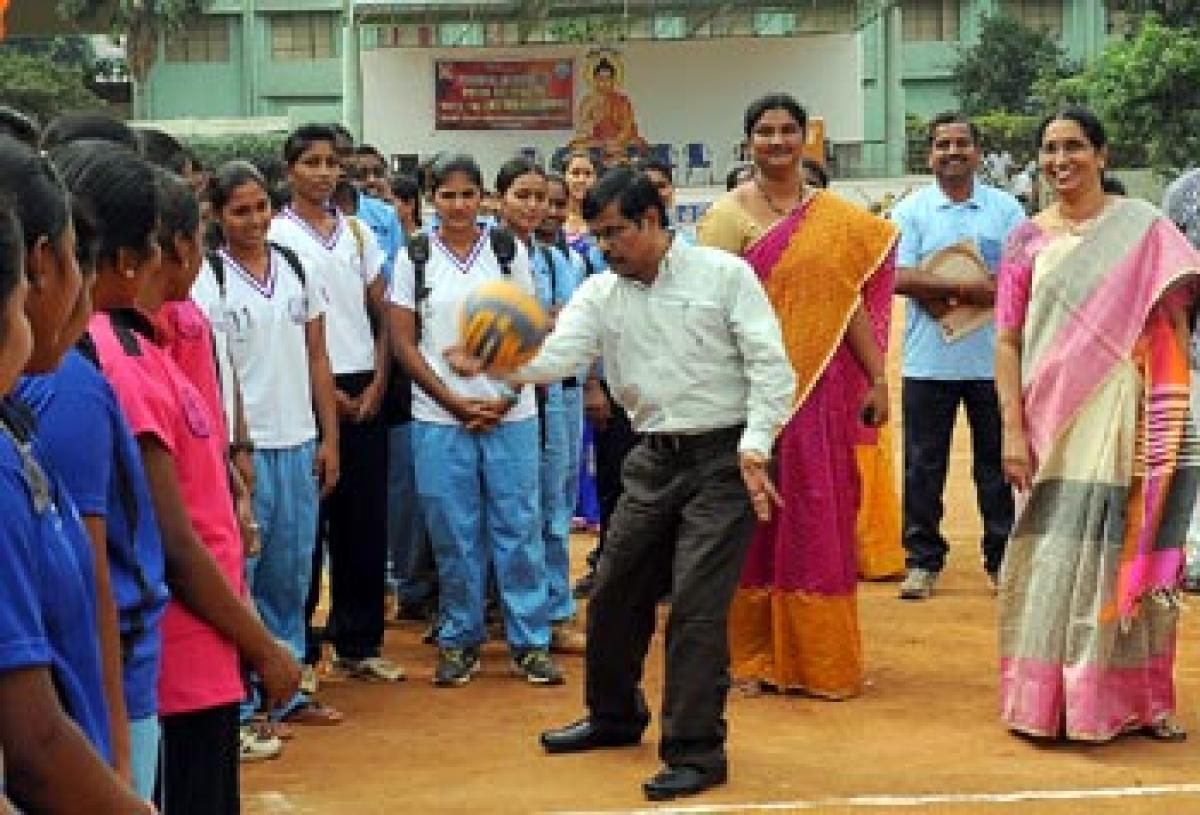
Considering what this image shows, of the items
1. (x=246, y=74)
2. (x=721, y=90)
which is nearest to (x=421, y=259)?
(x=721, y=90)

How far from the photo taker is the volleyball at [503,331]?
5.84 meters

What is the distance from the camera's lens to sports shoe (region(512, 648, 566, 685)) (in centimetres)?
700

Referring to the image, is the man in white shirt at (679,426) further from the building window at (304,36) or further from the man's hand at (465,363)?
the building window at (304,36)

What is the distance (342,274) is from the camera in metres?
6.79

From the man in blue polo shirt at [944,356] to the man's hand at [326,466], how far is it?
9.69 feet

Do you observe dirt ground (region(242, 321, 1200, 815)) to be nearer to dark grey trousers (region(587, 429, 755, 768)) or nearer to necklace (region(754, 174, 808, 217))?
dark grey trousers (region(587, 429, 755, 768))

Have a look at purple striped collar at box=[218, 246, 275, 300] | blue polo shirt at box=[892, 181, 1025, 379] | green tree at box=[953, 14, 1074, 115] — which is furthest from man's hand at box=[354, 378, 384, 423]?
green tree at box=[953, 14, 1074, 115]

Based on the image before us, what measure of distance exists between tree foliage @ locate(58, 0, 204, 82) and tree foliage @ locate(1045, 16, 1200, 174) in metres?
29.4

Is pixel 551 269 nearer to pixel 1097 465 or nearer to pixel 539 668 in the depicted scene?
pixel 539 668

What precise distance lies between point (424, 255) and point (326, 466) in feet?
2.78

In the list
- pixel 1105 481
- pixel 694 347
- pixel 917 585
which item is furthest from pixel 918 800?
pixel 917 585

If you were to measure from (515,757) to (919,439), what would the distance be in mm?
3146

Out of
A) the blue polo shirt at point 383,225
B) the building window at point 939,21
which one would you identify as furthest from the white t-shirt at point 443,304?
the building window at point 939,21

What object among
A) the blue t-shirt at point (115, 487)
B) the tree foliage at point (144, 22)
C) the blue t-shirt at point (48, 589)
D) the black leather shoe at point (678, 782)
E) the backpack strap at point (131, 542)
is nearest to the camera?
the blue t-shirt at point (48, 589)
